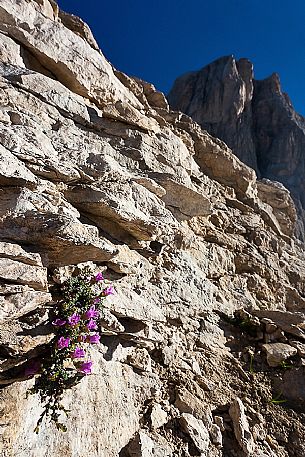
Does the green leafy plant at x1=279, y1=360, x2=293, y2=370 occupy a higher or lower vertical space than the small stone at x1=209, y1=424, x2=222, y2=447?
higher

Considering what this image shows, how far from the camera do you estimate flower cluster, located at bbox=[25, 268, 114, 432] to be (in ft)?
13.4

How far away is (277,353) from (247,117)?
Result: 43.5 meters

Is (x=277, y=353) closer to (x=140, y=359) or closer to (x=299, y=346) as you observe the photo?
(x=299, y=346)

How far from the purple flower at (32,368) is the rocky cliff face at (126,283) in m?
0.10

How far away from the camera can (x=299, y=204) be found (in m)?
→ 39.0

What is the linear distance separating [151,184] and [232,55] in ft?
158

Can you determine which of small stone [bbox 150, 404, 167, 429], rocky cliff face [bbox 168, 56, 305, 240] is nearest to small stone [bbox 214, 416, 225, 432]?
small stone [bbox 150, 404, 167, 429]

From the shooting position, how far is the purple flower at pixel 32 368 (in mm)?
3978

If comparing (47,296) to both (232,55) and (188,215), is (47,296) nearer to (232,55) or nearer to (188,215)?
(188,215)

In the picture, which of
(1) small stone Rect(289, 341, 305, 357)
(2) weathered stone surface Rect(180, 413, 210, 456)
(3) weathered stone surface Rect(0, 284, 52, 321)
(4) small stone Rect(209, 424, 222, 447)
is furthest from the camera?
(1) small stone Rect(289, 341, 305, 357)

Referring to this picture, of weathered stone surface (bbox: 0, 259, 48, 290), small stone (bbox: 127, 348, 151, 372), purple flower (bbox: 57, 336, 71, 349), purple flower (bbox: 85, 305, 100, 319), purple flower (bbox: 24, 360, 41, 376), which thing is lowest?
small stone (bbox: 127, 348, 151, 372)

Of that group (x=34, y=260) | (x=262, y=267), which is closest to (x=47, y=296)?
(x=34, y=260)

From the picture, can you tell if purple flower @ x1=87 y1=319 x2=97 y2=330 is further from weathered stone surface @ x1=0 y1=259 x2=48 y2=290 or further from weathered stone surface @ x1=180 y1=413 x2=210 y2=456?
weathered stone surface @ x1=180 y1=413 x2=210 y2=456

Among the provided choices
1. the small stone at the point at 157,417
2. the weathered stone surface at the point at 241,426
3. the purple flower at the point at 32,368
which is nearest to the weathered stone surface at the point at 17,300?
the purple flower at the point at 32,368
